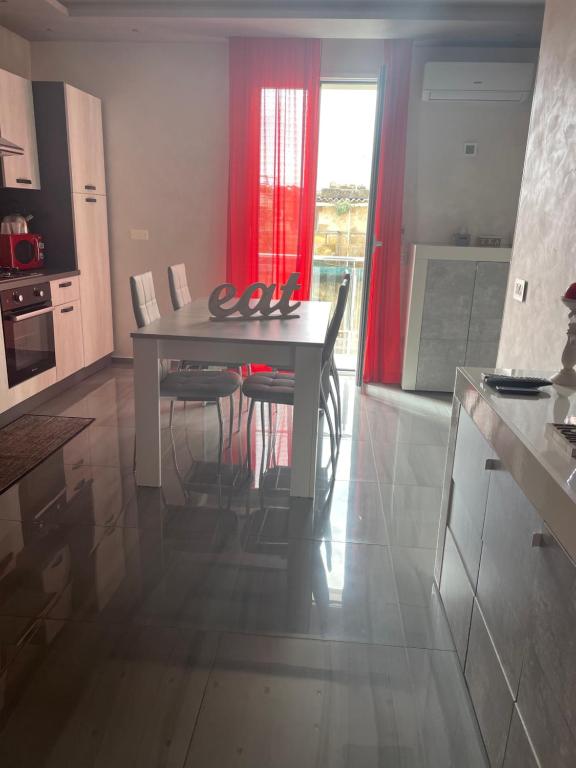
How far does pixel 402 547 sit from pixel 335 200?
3.55 meters

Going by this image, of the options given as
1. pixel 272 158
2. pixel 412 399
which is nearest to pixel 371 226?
pixel 272 158

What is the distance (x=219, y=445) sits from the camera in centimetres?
365

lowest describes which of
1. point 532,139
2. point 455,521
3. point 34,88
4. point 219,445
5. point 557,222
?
point 219,445

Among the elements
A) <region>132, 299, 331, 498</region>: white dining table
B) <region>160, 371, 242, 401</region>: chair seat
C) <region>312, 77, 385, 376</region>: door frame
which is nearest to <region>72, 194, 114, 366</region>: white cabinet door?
<region>160, 371, 242, 401</region>: chair seat

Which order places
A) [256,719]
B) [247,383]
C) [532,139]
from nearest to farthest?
[256,719] → [532,139] → [247,383]

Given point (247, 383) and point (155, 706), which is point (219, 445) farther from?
point (155, 706)

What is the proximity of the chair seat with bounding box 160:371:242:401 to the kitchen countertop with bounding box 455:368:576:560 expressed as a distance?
1.59 metres

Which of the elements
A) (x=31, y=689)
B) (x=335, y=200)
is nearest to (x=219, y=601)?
(x=31, y=689)

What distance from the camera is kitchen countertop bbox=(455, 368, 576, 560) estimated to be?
1.14 metres

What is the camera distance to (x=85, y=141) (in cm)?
470

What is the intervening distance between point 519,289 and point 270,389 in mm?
1393

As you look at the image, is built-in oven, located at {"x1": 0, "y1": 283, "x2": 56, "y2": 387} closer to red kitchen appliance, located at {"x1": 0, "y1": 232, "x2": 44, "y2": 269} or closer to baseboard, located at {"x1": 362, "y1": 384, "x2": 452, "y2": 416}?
red kitchen appliance, located at {"x1": 0, "y1": 232, "x2": 44, "y2": 269}

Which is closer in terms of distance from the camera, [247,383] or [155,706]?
[155,706]

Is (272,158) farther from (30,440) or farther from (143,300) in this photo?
(30,440)
